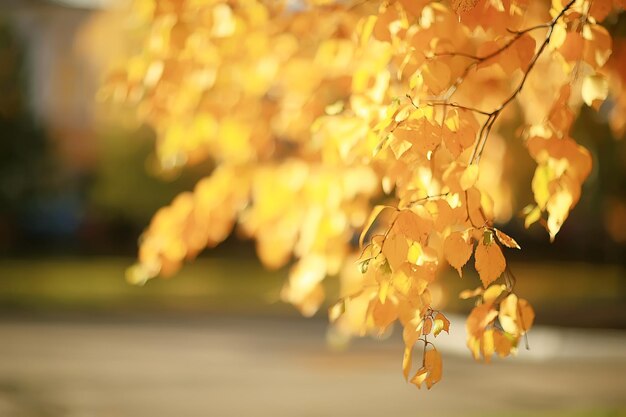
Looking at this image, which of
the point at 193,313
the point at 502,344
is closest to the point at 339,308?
the point at 502,344

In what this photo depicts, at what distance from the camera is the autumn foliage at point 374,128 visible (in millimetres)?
2982

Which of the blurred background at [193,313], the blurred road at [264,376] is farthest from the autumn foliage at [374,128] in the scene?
the blurred background at [193,313]

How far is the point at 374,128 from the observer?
118 inches

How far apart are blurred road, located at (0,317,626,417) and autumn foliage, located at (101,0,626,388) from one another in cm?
255

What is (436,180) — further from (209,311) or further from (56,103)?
(56,103)

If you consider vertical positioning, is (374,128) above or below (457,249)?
above

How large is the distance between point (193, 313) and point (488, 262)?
1467 centimetres

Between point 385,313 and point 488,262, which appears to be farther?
point 385,313

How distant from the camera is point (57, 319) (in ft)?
52.4

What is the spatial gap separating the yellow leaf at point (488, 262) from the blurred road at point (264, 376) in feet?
18.1

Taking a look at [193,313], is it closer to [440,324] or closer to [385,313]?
[385,313]

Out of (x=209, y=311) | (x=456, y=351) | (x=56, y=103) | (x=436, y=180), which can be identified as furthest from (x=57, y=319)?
(x=56, y=103)

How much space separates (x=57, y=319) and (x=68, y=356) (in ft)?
13.3

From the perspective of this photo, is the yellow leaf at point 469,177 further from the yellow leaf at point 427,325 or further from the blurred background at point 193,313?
the blurred background at point 193,313
